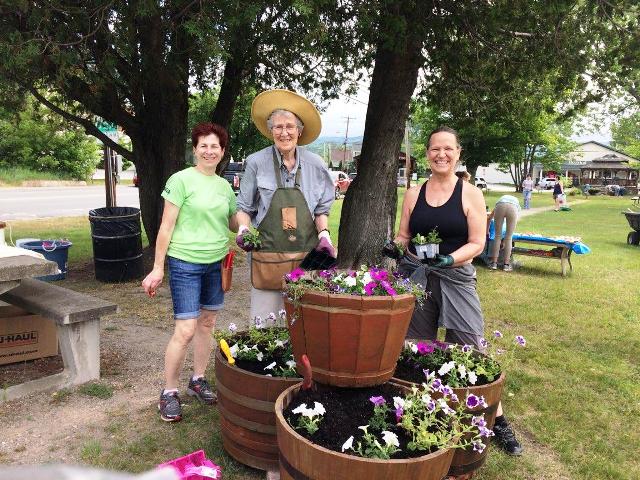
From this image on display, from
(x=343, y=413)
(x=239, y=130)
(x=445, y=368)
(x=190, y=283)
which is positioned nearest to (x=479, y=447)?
(x=445, y=368)

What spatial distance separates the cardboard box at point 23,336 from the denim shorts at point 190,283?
181 cm

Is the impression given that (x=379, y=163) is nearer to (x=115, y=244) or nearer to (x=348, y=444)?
(x=115, y=244)

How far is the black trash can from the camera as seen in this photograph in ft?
25.4

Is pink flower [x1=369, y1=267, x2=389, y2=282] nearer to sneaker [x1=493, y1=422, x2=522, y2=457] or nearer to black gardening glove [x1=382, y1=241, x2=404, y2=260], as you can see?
black gardening glove [x1=382, y1=241, x2=404, y2=260]

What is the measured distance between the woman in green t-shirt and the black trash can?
456cm

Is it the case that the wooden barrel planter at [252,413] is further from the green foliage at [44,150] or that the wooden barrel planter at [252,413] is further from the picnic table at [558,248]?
the green foliage at [44,150]

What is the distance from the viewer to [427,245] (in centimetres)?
325

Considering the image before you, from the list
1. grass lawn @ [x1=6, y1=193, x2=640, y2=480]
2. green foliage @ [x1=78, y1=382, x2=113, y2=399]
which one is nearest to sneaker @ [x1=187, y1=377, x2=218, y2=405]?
grass lawn @ [x1=6, y1=193, x2=640, y2=480]

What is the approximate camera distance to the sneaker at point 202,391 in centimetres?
386

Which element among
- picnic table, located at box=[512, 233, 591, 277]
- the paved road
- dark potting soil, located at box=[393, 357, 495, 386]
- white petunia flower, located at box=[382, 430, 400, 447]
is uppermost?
white petunia flower, located at box=[382, 430, 400, 447]

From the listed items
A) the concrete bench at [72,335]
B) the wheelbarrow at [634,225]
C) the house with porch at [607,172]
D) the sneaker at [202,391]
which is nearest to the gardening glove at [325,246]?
the sneaker at [202,391]

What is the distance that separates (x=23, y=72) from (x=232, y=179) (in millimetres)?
19913

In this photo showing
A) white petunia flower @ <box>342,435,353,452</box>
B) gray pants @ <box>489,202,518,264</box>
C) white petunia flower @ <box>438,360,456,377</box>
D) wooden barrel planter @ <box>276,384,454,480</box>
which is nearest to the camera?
wooden barrel planter @ <box>276,384,454,480</box>

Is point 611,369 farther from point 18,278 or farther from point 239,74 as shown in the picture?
point 239,74
